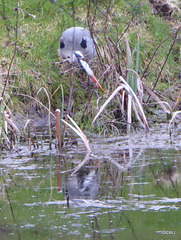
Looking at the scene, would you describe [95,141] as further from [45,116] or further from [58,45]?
[58,45]

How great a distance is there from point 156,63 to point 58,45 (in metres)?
1.45

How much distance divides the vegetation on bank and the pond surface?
0.98 metres

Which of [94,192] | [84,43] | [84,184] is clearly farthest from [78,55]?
[94,192]

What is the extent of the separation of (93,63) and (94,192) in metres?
3.20

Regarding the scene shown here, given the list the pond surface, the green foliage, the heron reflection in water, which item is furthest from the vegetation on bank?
the heron reflection in water

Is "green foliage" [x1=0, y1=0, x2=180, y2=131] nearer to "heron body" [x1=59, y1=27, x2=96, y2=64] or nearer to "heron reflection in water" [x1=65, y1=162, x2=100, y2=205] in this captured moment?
"heron body" [x1=59, y1=27, x2=96, y2=64]

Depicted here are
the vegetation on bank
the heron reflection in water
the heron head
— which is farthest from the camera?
the heron head

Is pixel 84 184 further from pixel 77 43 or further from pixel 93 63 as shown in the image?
pixel 77 43

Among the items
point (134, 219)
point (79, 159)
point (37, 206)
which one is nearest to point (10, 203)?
point (37, 206)

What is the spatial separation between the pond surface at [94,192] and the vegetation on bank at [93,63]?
→ 0.98 m

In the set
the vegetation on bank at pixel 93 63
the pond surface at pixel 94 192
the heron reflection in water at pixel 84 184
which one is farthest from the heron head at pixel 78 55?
the heron reflection in water at pixel 84 184

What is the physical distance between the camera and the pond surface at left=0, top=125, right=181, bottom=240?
101 inches

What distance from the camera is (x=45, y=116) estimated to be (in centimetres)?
614

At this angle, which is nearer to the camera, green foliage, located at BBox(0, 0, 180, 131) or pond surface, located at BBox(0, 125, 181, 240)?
pond surface, located at BBox(0, 125, 181, 240)
